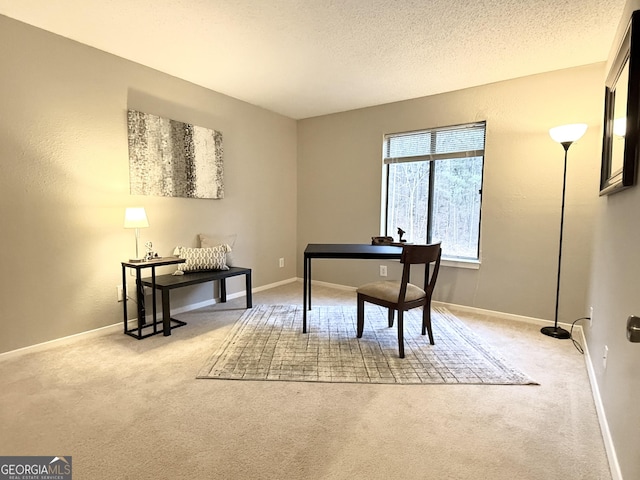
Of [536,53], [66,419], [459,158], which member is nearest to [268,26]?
[536,53]

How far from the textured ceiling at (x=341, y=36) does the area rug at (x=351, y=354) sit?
235cm

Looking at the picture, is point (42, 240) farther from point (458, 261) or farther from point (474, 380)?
point (458, 261)

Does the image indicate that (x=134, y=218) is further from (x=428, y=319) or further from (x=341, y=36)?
(x=428, y=319)

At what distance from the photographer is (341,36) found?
97.1 inches

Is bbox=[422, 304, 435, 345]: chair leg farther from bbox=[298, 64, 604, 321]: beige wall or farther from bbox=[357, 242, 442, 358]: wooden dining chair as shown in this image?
bbox=[298, 64, 604, 321]: beige wall

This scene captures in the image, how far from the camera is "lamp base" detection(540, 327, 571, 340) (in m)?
2.86

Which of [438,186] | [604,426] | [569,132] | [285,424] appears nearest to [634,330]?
[604,426]

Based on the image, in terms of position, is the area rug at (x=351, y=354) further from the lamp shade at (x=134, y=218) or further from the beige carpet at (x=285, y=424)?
the lamp shade at (x=134, y=218)

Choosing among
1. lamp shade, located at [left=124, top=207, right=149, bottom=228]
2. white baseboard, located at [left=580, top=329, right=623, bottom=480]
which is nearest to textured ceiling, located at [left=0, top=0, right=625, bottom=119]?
lamp shade, located at [left=124, top=207, right=149, bottom=228]

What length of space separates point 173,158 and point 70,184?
92 centimetres

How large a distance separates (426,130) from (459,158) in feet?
1.65

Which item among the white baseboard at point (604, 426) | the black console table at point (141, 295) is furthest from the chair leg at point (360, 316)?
the black console table at point (141, 295)

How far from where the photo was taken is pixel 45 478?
1.38 meters

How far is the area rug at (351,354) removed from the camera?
7.14 ft
